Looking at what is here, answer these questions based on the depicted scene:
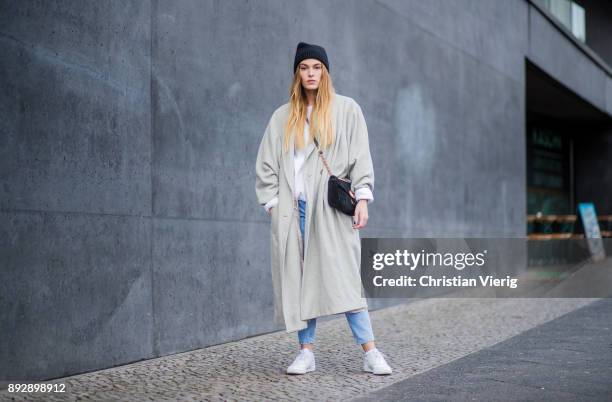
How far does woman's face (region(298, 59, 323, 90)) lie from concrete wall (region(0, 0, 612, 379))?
1199 millimetres

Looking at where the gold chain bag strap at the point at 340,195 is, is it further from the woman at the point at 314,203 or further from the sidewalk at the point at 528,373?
the sidewalk at the point at 528,373

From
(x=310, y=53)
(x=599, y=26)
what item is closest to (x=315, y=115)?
(x=310, y=53)

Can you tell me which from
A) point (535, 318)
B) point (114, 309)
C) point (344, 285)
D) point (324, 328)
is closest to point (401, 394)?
point (344, 285)

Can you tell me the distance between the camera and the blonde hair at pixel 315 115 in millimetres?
4398

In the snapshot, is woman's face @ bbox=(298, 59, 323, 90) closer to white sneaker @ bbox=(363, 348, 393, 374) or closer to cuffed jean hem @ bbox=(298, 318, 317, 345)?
cuffed jean hem @ bbox=(298, 318, 317, 345)

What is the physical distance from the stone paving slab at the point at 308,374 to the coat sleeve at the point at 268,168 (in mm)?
1004

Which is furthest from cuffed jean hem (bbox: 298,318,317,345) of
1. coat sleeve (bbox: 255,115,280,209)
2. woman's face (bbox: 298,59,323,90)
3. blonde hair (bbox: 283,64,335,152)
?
woman's face (bbox: 298,59,323,90)

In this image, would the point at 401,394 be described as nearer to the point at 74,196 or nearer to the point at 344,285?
the point at 344,285

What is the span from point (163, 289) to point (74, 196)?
98 cm

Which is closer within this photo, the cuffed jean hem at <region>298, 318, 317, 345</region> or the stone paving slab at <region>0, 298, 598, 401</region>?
the stone paving slab at <region>0, 298, 598, 401</region>

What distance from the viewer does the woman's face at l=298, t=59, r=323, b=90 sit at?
443 cm

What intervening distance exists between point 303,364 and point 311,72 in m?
1.61

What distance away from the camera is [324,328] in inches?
265

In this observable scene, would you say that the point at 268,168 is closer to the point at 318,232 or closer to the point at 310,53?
the point at 318,232
